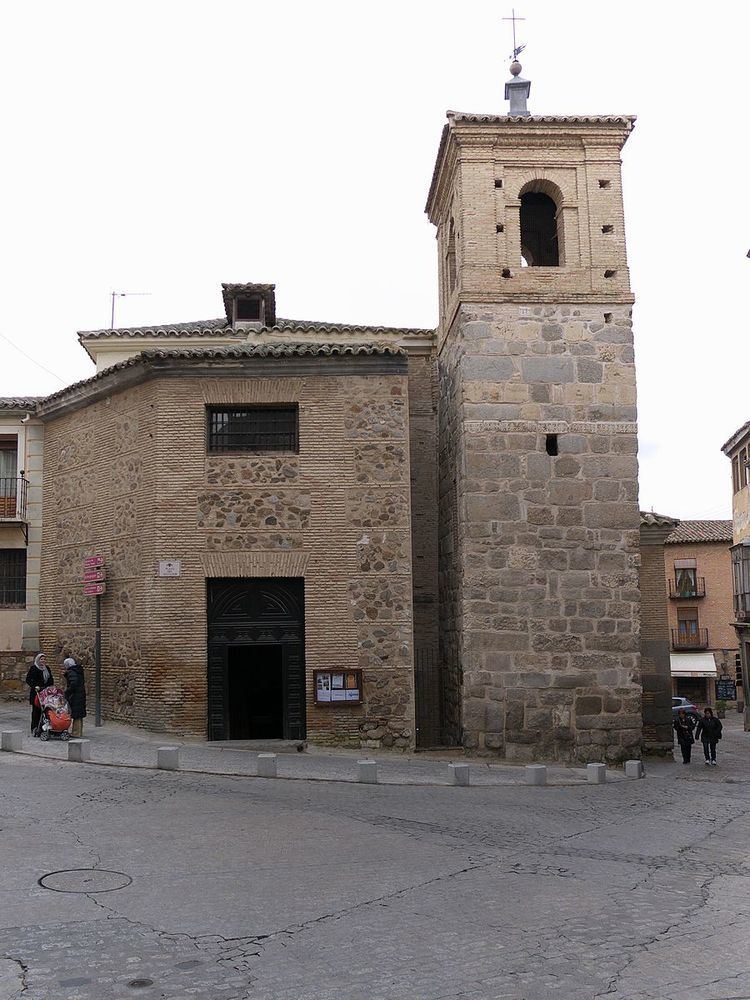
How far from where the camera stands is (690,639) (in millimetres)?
42000

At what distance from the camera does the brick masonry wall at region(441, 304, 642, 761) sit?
1591 cm

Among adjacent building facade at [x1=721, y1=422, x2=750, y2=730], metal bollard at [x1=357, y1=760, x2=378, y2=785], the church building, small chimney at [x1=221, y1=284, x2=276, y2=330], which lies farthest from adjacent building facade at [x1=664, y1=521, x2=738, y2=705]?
metal bollard at [x1=357, y1=760, x2=378, y2=785]

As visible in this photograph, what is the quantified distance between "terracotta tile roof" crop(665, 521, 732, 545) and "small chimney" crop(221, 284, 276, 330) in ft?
86.4

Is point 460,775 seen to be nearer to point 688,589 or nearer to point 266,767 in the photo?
point 266,767

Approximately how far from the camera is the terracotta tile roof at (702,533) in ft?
137

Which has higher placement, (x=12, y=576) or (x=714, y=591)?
(x=12, y=576)

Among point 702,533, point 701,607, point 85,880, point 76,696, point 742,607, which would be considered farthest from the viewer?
point 701,607

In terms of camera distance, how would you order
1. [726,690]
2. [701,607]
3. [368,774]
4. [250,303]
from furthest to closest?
[701,607], [726,690], [250,303], [368,774]

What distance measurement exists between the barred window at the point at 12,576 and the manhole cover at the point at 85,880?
1267 cm

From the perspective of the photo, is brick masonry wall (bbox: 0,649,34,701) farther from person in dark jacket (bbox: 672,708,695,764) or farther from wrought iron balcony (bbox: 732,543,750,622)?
wrought iron balcony (bbox: 732,543,750,622)

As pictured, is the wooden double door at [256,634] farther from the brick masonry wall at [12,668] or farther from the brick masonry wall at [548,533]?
the brick masonry wall at [12,668]

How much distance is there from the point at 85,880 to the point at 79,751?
5978mm

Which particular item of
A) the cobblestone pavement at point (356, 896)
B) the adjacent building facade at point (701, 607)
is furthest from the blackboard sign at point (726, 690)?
the cobblestone pavement at point (356, 896)

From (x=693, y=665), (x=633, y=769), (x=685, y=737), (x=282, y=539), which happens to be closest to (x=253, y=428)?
(x=282, y=539)
